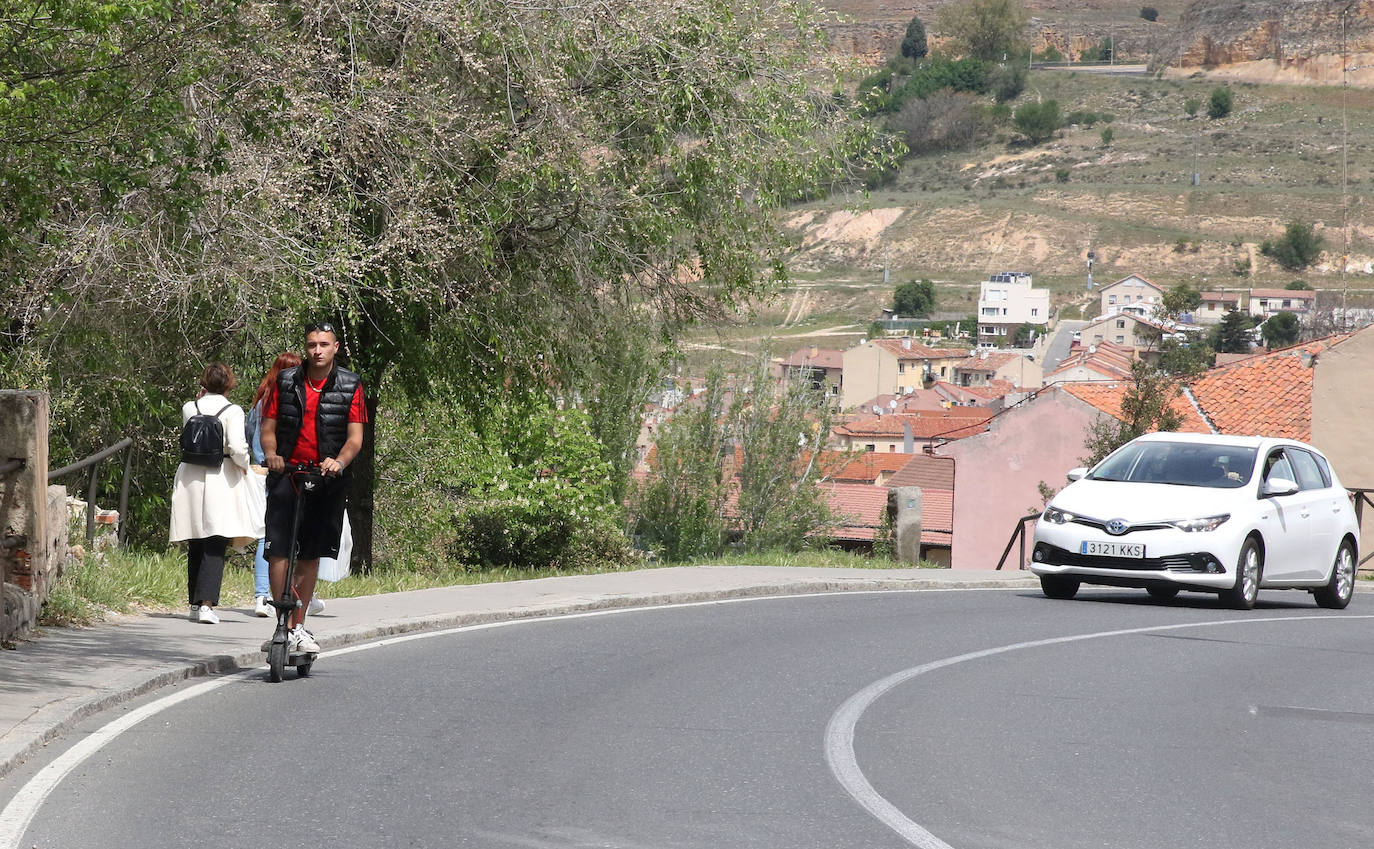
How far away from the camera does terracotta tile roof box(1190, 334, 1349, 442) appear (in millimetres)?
44219

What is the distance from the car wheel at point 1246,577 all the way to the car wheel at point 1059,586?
4.56 ft

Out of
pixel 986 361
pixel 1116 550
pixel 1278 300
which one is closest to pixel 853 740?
pixel 1116 550

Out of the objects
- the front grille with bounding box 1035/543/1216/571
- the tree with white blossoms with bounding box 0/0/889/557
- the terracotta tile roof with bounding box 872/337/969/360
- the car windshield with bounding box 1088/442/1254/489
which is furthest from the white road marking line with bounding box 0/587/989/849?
the terracotta tile roof with bounding box 872/337/969/360

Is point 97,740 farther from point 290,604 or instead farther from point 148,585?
point 148,585

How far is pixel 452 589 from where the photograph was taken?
47.1 feet

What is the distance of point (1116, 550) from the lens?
1518 centimetres

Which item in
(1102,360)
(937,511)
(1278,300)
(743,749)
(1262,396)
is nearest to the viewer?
(743,749)

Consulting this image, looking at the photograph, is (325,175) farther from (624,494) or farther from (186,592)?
(624,494)

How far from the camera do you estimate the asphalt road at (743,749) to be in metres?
6.04

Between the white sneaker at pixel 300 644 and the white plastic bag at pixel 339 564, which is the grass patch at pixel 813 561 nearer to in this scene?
the white plastic bag at pixel 339 564

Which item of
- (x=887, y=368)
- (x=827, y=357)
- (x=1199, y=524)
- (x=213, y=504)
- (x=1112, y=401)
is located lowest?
(x=1199, y=524)

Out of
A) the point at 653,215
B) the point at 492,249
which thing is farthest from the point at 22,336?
the point at 653,215

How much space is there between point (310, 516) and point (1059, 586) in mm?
9032

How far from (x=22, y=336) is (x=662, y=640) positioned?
675 cm
